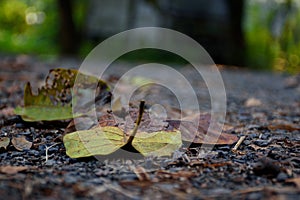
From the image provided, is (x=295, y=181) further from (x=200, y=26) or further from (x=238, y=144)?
(x=200, y=26)

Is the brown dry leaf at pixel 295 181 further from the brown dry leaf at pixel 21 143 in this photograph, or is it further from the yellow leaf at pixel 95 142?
the brown dry leaf at pixel 21 143

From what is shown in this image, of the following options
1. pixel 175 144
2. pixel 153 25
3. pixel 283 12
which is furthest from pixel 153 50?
pixel 175 144

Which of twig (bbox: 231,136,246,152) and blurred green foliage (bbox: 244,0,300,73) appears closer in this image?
twig (bbox: 231,136,246,152)

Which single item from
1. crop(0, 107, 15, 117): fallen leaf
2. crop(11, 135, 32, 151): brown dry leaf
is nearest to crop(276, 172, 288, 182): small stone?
crop(11, 135, 32, 151): brown dry leaf

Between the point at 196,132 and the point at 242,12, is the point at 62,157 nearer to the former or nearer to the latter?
the point at 196,132

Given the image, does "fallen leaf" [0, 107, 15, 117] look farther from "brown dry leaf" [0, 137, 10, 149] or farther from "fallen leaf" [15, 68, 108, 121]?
"brown dry leaf" [0, 137, 10, 149]

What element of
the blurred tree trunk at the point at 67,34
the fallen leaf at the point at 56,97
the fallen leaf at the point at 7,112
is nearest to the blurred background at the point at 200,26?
the blurred tree trunk at the point at 67,34

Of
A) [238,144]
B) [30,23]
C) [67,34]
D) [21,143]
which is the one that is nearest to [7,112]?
[21,143]
